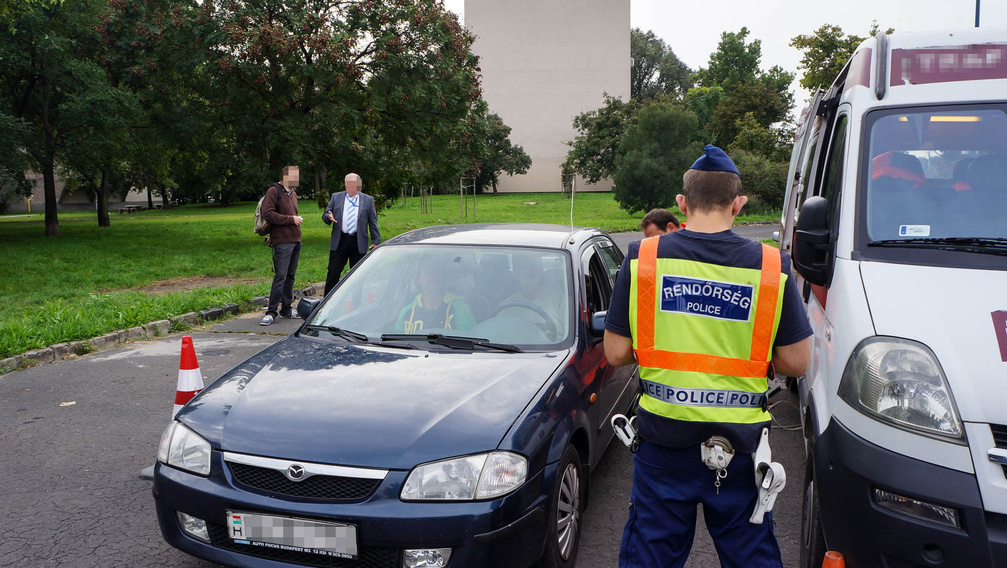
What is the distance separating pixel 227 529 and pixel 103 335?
6494mm

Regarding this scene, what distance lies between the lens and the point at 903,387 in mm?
2549

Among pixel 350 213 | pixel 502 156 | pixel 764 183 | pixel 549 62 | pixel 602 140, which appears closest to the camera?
pixel 350 213

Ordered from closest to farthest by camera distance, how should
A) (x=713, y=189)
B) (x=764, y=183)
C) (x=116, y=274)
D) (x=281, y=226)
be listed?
(x=713, y=189) → (x=281, y=226) → (x=116, y=274) → (x=764, y=183)

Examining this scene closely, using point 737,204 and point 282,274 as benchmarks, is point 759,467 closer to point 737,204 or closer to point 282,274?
point 737,204

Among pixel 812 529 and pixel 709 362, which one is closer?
pixel 709 362

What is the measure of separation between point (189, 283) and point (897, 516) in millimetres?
13190

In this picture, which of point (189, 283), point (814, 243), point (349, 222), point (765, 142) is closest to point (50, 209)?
point (189, 283)

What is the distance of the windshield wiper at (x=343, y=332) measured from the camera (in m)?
4.07

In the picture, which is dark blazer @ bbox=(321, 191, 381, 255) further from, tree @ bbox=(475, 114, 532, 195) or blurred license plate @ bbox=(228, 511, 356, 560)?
tree @ bbox=(475, 114, 532, 195)

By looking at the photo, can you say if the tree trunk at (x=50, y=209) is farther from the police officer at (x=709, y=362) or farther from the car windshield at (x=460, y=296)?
the police officer at (x=709, y=362)

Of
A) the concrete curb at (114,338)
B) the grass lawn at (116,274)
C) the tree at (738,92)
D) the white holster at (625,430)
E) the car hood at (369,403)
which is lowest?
the concrete curb at (114,338)

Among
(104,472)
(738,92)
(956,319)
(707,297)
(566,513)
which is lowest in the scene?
(104,472)

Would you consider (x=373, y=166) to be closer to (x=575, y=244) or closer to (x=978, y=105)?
(x=575, y=244)

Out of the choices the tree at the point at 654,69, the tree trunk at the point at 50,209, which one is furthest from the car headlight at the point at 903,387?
the tree at the point at 654,69
